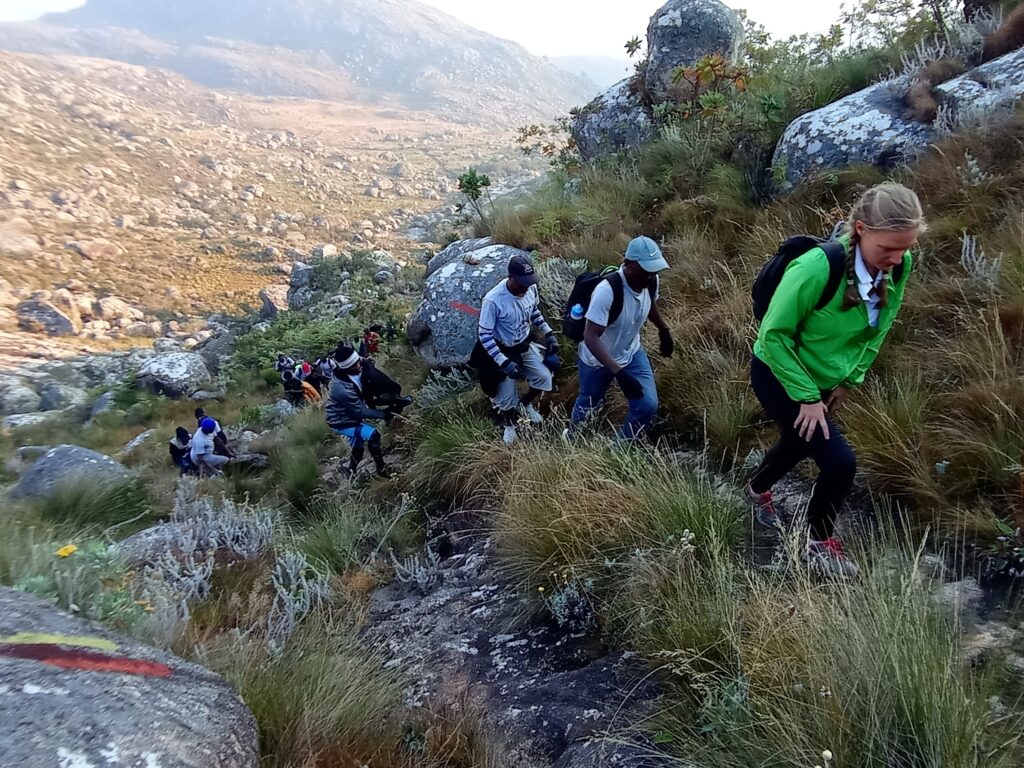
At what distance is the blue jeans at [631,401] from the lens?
14.1 ft

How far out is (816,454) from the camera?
2.63 metres

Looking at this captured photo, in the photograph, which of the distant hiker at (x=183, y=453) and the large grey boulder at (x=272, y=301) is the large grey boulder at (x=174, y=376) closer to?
the large grey boulder at (x=272, y=301)

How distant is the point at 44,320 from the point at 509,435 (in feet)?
112

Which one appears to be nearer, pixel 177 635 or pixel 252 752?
pixel 252 752

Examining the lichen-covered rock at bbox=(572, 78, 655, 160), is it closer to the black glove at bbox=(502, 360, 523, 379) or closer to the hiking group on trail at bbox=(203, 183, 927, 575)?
the hiking group on trail at bbox=(203, 183, 927, 575)

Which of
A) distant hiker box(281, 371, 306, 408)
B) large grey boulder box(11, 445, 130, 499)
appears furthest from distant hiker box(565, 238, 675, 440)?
distant hiker box(281, 371, 306, 408)

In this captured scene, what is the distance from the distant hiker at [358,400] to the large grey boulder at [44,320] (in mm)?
30725

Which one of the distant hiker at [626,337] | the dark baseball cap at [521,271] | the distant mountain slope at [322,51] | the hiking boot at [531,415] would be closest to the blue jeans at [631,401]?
the distant hiker at [626,337]

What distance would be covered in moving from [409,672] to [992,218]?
197 inches

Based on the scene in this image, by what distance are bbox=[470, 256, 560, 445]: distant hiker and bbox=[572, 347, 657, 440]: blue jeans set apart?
54 cm

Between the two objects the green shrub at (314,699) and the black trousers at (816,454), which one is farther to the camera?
the black trousers at (816,454)

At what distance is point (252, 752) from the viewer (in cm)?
192

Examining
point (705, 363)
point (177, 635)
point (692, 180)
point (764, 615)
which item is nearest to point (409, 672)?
point (177, 635)

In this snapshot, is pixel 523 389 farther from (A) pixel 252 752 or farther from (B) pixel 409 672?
(A) pixel 252 752
